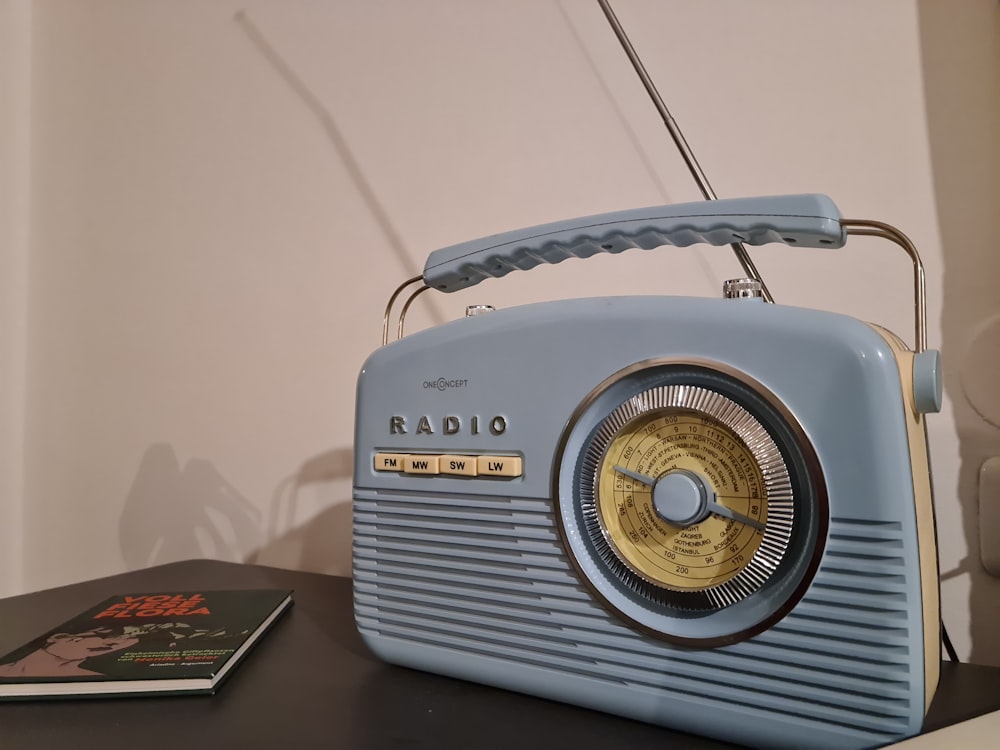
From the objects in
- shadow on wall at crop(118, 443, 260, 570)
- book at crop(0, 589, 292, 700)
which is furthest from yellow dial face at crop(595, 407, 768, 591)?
shadow on wall at crop(118, 443, 260, 570)

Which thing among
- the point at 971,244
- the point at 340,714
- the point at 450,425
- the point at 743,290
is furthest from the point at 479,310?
the point at 971,244

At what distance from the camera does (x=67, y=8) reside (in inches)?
52.9

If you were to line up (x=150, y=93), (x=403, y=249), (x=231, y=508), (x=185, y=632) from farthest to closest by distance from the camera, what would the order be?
(x=150, y=93) < (x=231, y=508) < (x=403, y=249) < (x=185, y=632)

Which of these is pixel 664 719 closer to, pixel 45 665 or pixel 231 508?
pixel 45 665

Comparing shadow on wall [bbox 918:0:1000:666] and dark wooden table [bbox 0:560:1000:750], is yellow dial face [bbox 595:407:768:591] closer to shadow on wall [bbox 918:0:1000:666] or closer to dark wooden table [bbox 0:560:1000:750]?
Answer: dark wooden table [bbox 0:560:1000:750]

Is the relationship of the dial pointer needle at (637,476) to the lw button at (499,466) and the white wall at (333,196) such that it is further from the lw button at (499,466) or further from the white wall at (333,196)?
the white wall at (333,196)

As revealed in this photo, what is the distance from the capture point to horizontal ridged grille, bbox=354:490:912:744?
401 millimetres

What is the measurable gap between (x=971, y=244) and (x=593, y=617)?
0.59 meters

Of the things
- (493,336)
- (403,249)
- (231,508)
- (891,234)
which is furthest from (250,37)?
(891,234)

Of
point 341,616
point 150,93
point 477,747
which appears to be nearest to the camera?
point 477,747

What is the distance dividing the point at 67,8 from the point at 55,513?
0.99m

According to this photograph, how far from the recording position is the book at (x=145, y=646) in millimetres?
504

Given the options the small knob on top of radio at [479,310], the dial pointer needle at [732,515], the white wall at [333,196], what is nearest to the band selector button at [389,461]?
the small knob on top of radio at [479,310]

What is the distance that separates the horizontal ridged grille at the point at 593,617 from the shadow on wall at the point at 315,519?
1.47 ft
